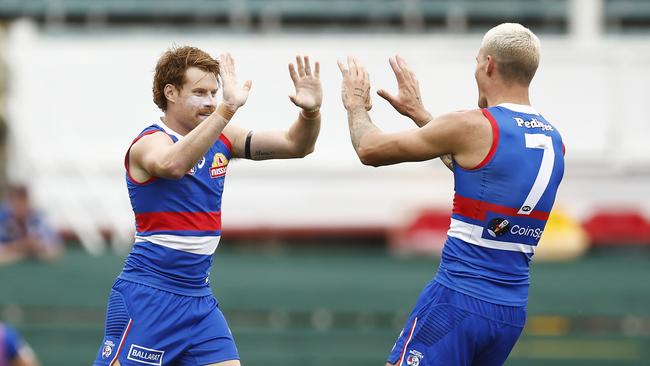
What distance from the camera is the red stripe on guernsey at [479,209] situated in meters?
5.01

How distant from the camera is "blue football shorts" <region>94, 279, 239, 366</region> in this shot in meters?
5.39

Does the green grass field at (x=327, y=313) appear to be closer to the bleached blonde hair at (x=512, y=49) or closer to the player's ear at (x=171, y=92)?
the player's ear at (x=171, y=92)

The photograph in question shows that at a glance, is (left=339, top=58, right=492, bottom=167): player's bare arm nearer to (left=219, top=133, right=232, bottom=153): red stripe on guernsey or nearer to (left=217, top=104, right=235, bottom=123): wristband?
(left=217, top=104, right=235, bottom=123): wristband

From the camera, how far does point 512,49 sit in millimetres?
5031

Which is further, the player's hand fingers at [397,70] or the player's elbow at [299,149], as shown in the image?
the player's elbow at [299,149]

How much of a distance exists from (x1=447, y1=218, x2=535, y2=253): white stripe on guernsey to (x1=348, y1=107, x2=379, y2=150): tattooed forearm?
0.58m

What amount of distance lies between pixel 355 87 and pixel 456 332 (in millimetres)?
1267

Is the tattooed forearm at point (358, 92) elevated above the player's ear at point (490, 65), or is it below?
below

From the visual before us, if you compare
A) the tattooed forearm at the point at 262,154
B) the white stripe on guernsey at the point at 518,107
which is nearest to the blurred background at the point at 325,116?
the tattooed forearm at the point at 262,154

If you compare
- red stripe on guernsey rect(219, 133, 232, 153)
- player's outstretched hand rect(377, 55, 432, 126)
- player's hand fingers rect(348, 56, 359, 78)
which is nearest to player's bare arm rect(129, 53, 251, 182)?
red stripe on guernsey rect(219, 133, 232, 153)

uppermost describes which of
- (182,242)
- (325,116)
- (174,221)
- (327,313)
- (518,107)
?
(518,107)

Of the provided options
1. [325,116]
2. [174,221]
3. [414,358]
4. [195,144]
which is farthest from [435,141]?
[325,116]

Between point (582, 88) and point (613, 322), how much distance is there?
451cm

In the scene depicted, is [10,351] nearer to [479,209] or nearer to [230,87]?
[230,87]
